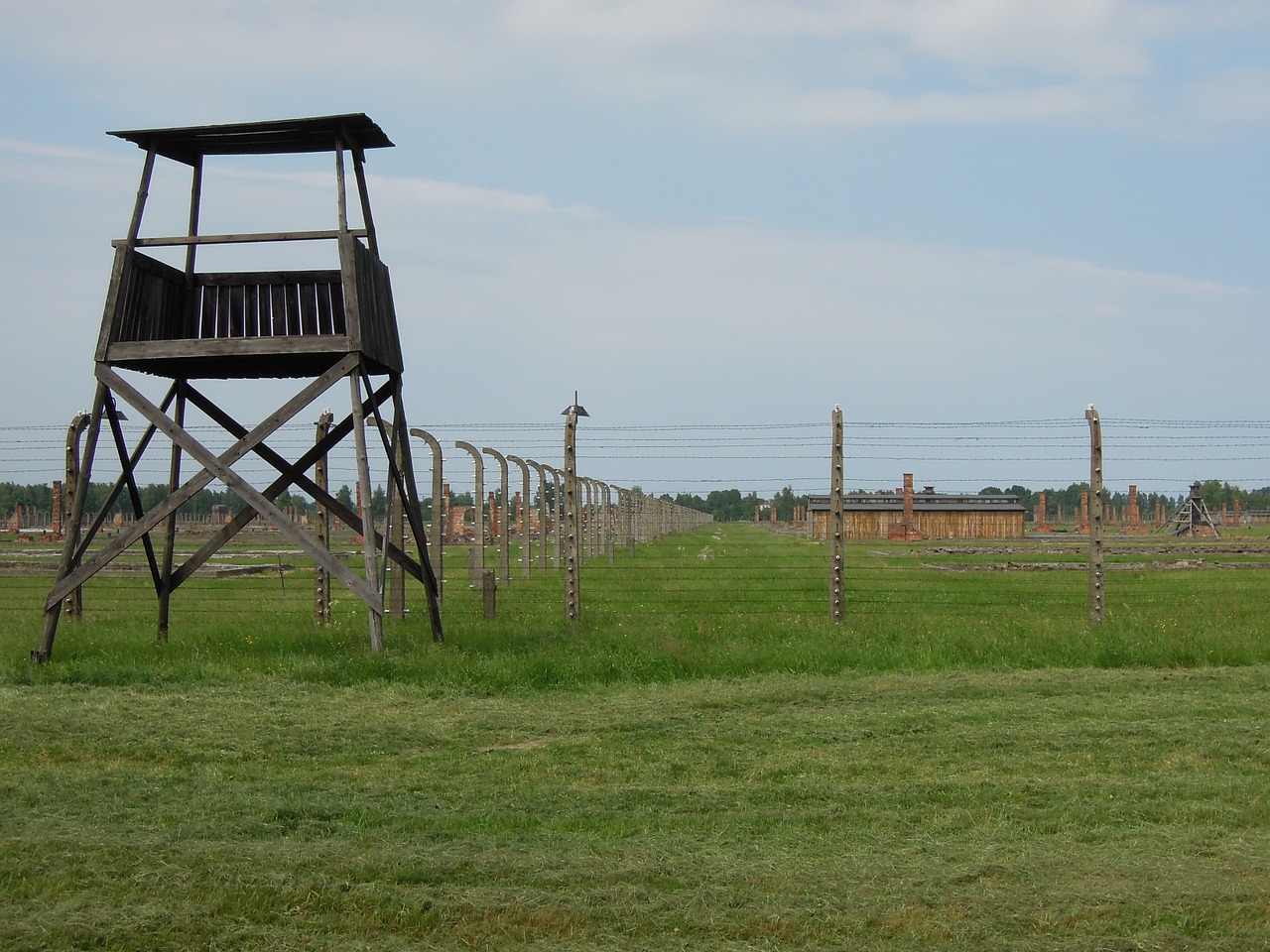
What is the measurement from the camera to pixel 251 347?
11438mm

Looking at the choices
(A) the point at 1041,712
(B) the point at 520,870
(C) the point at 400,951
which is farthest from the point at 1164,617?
(C) the point at 400,951

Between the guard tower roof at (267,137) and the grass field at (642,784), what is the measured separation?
4.63 m

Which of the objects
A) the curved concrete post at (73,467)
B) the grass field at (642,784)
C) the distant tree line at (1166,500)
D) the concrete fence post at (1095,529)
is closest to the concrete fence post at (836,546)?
the grass field at (642,784)

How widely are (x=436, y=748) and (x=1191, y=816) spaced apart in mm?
4275

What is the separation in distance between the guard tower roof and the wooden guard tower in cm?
2

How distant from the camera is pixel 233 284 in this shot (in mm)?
12344

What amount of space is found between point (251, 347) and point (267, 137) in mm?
2068

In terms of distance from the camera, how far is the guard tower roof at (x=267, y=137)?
1154 cm

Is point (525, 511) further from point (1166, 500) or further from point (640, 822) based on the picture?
point (1166, 500)

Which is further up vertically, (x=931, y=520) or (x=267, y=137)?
(x=267, y=137)

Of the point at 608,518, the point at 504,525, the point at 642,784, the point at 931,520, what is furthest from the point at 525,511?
the point at 931,520

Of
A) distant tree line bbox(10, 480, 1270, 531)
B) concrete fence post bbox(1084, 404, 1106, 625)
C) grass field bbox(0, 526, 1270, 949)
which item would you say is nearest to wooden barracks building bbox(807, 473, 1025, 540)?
distant tree line bbox(10, 480, 1270, 531)

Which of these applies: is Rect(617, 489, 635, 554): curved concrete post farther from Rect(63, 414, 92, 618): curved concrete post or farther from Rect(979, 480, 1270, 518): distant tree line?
Rect(979, 480, 1270, 518): distant tree line

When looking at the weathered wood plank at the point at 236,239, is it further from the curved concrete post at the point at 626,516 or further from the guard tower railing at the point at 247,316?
the curved concrete post at the point at 626,516
